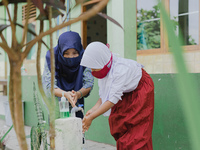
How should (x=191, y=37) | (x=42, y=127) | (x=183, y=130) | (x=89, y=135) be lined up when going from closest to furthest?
(x=42, y=127) → (x=183, y=130) → (x=191, y=37) → (x=89, y=135)

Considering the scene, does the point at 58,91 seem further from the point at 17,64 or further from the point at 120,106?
the point at 17,64

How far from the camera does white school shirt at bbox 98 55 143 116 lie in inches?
76.5

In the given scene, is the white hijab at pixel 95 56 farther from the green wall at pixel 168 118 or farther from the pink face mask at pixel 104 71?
the green wall at pixel 168 118

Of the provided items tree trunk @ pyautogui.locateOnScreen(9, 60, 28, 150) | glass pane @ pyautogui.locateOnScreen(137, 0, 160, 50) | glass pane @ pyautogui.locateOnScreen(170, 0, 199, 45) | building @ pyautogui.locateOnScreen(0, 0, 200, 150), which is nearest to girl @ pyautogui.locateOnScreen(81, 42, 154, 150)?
building @ pyautogui.locateOnScreen(0, 0, 200, 150)

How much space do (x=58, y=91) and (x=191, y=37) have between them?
2.57m

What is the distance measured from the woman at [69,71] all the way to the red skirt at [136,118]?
397 millimetres

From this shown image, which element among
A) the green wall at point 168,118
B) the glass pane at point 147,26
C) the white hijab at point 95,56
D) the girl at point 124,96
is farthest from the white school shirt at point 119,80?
the glass pane at point 147,26

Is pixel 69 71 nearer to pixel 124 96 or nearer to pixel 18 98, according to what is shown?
pixel 124 96

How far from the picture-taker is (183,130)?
294cm

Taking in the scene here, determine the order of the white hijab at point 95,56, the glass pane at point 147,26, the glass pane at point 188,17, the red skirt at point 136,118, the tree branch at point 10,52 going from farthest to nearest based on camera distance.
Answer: the glass pane at point 147,26 → the glass pane at point 188,17 → the red skirt at point 136,118 → the white hijab at point 95,56 → the tree branch at point 10,52

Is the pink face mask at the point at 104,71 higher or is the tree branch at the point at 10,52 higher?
the tree branch at the point at 10,52

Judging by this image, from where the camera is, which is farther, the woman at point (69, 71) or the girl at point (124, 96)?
the woman at point (69, 71)

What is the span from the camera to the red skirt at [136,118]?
2.06 metres

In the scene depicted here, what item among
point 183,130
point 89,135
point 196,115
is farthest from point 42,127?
point 89,135
